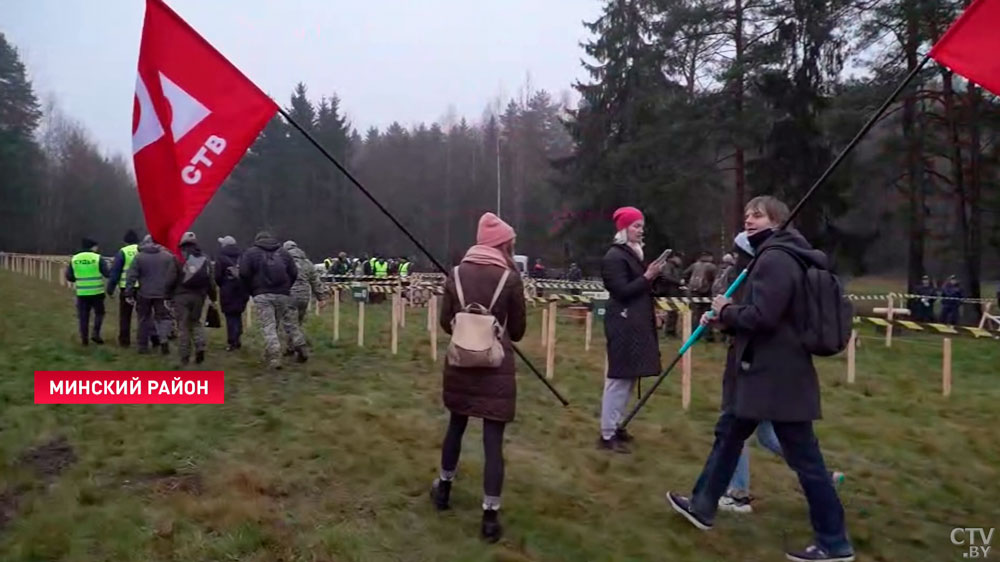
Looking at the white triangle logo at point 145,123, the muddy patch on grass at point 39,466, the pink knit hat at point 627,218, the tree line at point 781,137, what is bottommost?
the muddy patch on grass at point 39,466

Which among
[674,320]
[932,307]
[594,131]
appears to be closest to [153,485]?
[674,320]

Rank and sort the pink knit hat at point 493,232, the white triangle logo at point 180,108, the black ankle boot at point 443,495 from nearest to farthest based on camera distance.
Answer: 1. the pink knit hat at point 493,232
2. the black ankle boot at point 443,495
3. the white triangle logo at point 180,108

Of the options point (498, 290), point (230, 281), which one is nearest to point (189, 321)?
point (230, 281)

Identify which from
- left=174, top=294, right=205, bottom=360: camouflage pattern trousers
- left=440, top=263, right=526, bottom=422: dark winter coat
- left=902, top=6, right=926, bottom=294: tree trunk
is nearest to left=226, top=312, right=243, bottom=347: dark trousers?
left=174, top=294, right=205, bottom=360: camouflage pattern trousers

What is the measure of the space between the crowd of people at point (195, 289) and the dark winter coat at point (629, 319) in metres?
5.19

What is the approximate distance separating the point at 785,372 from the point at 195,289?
8.07 metres

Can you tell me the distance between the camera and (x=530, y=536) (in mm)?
4758

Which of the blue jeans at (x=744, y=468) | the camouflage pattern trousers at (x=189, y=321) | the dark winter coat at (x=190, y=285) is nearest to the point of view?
the blue jeans at (x=744, y=468)

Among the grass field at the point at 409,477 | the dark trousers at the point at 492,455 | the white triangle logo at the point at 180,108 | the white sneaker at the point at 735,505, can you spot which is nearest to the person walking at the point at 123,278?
the grass field at the point at 409,477

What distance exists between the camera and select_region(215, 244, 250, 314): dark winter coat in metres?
11.8

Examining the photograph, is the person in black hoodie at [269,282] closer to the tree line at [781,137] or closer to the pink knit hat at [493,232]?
the tree line at [781,137]

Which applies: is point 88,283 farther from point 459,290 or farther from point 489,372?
point 489,372

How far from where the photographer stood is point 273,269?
10.1m

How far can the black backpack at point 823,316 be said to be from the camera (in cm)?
419
